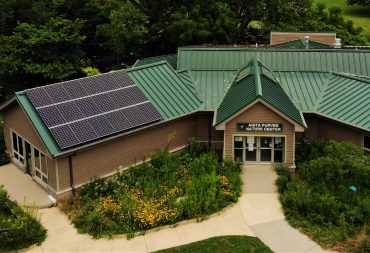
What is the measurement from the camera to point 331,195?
88.1 feet

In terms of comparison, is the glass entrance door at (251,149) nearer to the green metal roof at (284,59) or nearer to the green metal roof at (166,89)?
the green metal roof at (166,89)

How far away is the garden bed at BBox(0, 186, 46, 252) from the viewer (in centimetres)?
2359

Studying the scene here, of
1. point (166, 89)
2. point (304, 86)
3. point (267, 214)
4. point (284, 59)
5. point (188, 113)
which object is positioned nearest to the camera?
point (267, 214)

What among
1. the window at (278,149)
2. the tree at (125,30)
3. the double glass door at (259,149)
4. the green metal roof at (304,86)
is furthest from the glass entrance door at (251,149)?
the tree at (125,30)

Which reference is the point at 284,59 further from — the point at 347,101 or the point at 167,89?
the point at 167,89

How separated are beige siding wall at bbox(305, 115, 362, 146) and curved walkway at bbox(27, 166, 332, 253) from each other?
6.12 meters

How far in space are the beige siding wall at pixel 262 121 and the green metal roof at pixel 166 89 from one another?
2644 millimetres

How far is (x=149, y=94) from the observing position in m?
32.1

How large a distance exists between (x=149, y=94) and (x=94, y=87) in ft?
10.5

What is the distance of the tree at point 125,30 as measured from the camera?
1737 inches

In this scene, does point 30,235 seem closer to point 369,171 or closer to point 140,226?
point 140,226

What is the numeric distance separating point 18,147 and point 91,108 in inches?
212

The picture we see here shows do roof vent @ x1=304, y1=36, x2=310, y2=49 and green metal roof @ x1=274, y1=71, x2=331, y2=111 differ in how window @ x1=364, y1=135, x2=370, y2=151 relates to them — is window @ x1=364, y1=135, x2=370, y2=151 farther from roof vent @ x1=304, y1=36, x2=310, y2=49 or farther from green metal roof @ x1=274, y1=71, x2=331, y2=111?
roof vent @ x1=304, y1=36, x2=310, y2=49

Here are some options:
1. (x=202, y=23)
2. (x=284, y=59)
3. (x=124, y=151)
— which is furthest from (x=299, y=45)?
(x=124, y=151)
